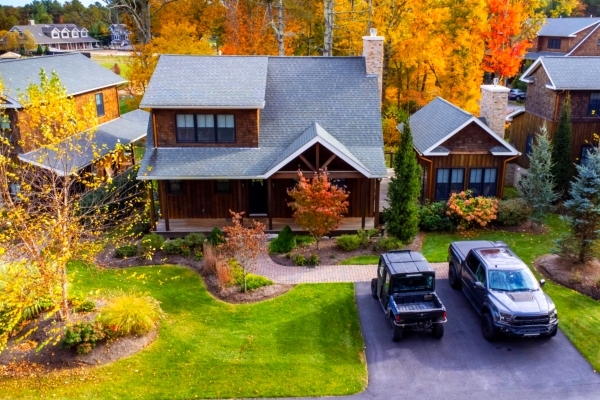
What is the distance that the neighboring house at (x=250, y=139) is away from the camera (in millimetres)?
21031

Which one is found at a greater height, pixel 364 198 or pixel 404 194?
pixel 404 194

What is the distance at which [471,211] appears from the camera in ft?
70.5

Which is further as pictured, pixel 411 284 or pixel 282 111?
pixel 282 111

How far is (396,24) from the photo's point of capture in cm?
3359

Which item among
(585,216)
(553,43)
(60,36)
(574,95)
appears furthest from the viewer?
(60,36)

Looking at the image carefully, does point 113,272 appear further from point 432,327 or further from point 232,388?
point 432,327

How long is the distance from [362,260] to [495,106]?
1092 centimetres

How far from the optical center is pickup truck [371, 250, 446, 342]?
537 inches

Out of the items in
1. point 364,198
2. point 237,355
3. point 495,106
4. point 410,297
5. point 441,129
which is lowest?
point 237,355

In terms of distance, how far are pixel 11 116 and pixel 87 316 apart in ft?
45.0

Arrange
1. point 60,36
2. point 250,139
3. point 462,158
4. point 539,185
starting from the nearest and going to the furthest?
point 539,185, point 250,139, point 462,158, point 60,36

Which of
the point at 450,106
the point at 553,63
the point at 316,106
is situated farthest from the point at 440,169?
the point at 553,63

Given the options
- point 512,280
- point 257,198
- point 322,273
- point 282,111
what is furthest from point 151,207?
point 512,280

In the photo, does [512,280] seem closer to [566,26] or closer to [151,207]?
[151,207]
